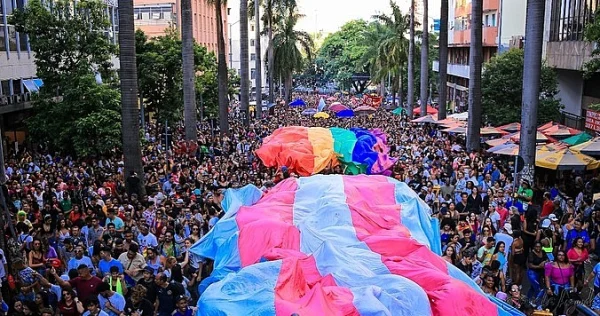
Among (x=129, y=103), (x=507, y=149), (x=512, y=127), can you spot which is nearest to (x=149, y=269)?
(x=129, y=103)

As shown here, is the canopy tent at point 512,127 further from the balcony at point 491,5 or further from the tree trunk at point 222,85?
the balcony at point 491,5

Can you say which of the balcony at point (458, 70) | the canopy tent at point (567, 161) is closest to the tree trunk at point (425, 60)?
the balcony at point (458, 70)

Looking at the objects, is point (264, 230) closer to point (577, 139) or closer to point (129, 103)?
point (129, 103)

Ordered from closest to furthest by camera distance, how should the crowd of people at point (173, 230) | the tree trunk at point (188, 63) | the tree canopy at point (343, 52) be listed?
the crowd of people at point (173, 230), the tree trunk at point (188, 63), the tree canopy at point (343, 52)

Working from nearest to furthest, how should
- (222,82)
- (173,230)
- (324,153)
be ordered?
(173,230) < (324,153) < (222,82)

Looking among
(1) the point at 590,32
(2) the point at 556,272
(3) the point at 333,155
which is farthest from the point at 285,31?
(2) the point at 556,272

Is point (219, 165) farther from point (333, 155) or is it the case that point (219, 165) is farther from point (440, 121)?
point (440, 121)
